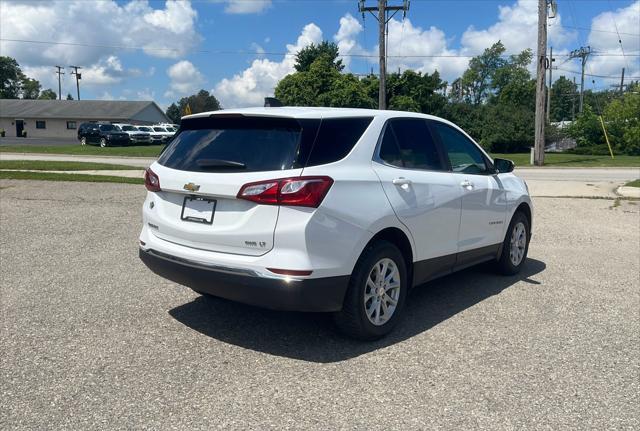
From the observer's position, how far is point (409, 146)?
15.9 ft

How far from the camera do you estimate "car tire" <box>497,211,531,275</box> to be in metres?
6.23

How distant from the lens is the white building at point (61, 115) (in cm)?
6950

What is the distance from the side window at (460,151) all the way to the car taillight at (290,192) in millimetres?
2033

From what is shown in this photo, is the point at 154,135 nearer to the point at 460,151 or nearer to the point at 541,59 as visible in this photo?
the point at 541,59

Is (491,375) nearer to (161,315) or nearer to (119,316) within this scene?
(161,315)

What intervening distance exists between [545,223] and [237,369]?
8068 mm

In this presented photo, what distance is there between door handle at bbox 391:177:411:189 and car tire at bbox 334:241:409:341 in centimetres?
48

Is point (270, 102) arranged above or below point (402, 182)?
above

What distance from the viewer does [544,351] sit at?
13.8 ft

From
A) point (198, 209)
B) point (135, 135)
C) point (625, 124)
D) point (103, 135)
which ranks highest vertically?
point (625, 124)

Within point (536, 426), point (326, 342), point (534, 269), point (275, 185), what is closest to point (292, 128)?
point (275, 185)

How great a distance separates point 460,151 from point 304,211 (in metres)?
2.47

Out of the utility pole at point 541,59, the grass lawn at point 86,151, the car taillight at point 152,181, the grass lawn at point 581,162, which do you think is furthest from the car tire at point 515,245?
the grass lawn at point 86,151

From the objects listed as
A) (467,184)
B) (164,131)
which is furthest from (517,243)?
(164,131)
